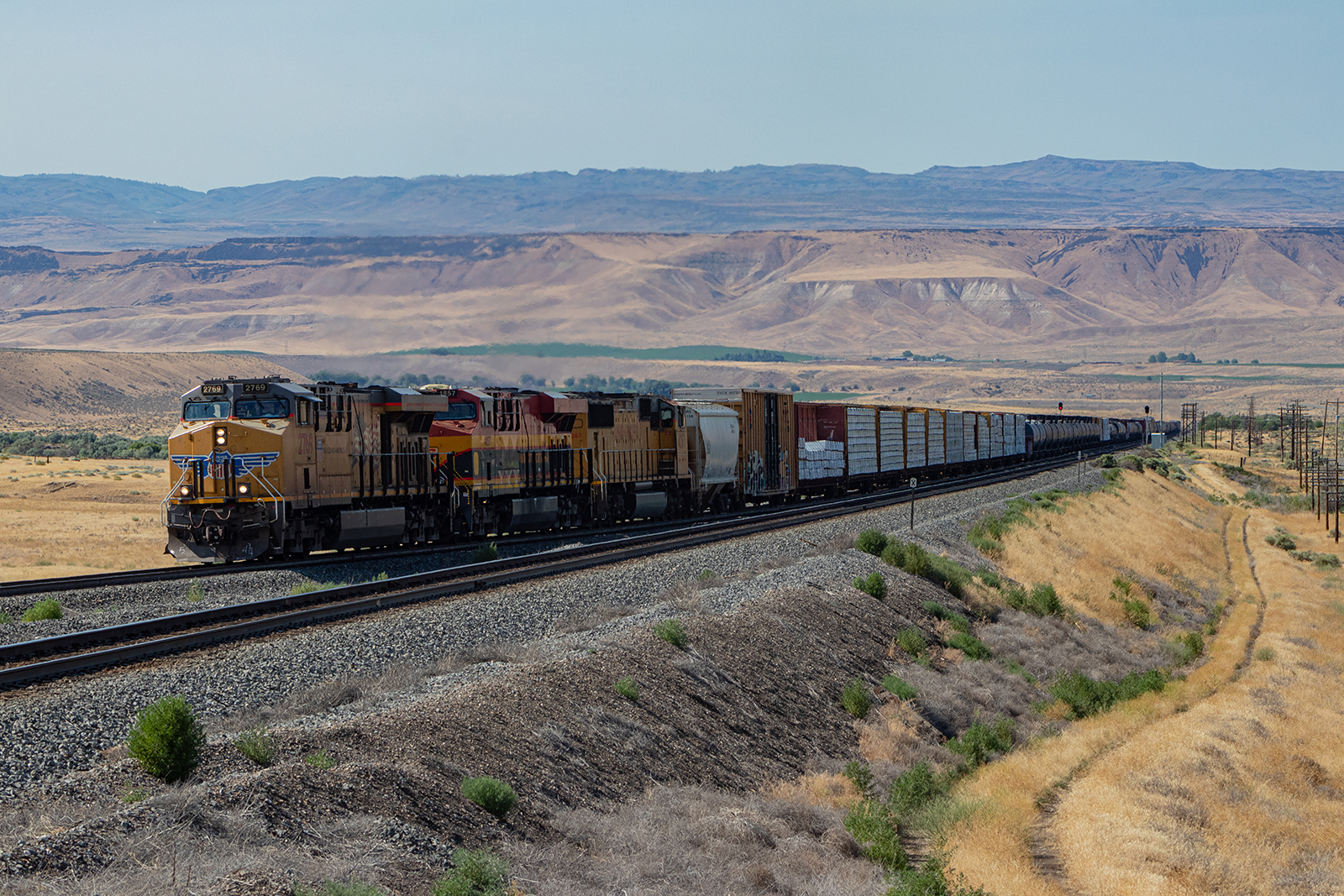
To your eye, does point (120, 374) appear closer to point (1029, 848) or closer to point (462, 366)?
point (462, 366)

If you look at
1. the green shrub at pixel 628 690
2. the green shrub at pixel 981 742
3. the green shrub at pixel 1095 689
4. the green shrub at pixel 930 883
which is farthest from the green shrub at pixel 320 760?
the green shrub at pixel 1095 689

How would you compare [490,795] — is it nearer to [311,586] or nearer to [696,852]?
[696,852]

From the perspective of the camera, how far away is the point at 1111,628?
30.2 metres

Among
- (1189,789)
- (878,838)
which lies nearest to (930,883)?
(878,838)

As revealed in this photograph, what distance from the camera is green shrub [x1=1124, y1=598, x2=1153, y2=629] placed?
31797 millimetres

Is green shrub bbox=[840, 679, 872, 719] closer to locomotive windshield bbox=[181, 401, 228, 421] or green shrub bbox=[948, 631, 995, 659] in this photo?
green shrub bbox=[948, 631, 995, 659]

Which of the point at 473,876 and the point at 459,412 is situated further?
the point at 459,412

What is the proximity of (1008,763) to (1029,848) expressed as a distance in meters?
3.19

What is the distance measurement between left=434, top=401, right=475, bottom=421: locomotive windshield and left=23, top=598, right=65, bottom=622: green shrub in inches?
422

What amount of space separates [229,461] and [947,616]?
14.2 m

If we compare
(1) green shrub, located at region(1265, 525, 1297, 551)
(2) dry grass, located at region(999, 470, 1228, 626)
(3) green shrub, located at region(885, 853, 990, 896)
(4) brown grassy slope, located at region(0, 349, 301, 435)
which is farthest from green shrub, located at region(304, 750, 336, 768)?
(4) brown grassy slope, located at region(0, 349, 301, 435)

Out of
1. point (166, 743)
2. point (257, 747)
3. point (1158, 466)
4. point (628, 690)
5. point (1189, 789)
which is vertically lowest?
point (1158, 466)

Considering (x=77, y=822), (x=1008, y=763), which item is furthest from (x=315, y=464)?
(x=77, y=822)

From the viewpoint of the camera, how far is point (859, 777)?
15391mm
